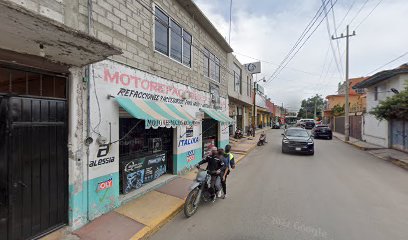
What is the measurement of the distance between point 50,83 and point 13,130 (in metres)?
1.03

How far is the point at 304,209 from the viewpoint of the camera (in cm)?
493

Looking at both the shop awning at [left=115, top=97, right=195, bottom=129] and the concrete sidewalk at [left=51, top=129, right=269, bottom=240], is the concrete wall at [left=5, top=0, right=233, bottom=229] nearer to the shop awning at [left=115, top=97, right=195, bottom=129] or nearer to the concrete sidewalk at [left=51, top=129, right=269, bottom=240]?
the concrete sidewalk at [left=51, top=129, right=269, bottom=240]

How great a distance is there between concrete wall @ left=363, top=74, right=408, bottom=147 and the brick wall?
529 inches

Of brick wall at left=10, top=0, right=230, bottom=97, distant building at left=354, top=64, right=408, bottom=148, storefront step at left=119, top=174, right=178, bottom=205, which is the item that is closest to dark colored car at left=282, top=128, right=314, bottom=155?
distant building at left=354, top=64, right=408, bottom=148

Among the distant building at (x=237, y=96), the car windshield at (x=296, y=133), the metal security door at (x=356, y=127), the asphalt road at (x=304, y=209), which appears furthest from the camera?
the metal security door at (x=356, y=127)

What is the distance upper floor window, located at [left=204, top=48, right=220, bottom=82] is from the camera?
10828 mm

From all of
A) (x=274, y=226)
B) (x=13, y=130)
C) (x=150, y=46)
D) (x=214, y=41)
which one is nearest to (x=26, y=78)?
(x=13, y=130)

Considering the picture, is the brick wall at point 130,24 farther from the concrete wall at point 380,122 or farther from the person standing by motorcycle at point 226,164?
the concrete wall at point 380,122

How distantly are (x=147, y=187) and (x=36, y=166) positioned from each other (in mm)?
3052

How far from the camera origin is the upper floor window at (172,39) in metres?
6.84

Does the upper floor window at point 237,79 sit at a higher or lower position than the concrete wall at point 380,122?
higher

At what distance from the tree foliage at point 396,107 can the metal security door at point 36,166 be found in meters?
13.6

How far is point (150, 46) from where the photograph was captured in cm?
623

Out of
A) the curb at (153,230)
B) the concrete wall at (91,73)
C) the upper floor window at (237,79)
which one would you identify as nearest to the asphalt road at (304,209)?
the curb at (153,230)
